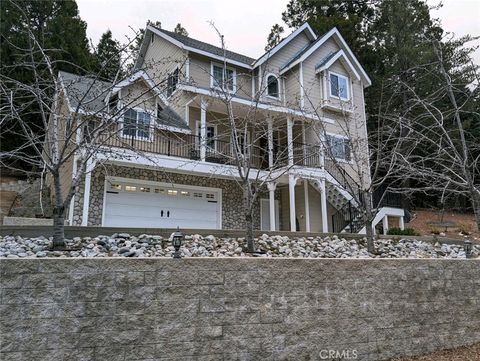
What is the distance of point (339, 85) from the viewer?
17.7 meters

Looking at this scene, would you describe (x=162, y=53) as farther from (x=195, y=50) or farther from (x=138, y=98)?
(x=138, y=98)

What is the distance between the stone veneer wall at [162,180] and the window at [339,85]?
640 centimetres

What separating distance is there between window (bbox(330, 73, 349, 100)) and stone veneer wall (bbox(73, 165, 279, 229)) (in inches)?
252

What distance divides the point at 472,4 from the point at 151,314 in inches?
386

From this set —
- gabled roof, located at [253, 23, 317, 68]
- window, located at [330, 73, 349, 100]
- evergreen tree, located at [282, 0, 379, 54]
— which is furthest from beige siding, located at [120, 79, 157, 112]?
evergreen tree, located at [282, 0, 379, 54]

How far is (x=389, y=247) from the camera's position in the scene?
985cm

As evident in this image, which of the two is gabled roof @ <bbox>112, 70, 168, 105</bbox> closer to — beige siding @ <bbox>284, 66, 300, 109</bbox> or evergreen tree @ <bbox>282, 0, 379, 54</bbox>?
beige siding @ <bbox>284, 66, 300, 109</bbox>

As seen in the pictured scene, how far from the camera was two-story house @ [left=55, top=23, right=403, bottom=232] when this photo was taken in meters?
11.8

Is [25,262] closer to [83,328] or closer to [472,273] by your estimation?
[83,328]

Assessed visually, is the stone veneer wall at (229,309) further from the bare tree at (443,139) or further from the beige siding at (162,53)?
the beige siding at (162,53)

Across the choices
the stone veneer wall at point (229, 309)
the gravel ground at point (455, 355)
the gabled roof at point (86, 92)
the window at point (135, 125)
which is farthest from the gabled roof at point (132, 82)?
the gravel ground at point (455, 355)

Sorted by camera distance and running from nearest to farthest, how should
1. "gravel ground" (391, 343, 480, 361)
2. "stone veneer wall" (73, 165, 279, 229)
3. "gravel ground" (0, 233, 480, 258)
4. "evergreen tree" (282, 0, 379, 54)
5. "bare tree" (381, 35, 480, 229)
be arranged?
"gravel ground" (391, 343, 480, 361)
"gravel ground" (0, 233, 480, 258)
"bare tree" (381, 35, 480, 229)
"stone veneer wall" (73, 165, 279, 229)
"evergreen tree" (282, 0, 379, 54)

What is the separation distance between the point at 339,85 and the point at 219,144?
21.4 ft

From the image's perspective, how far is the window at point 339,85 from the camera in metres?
17.6
